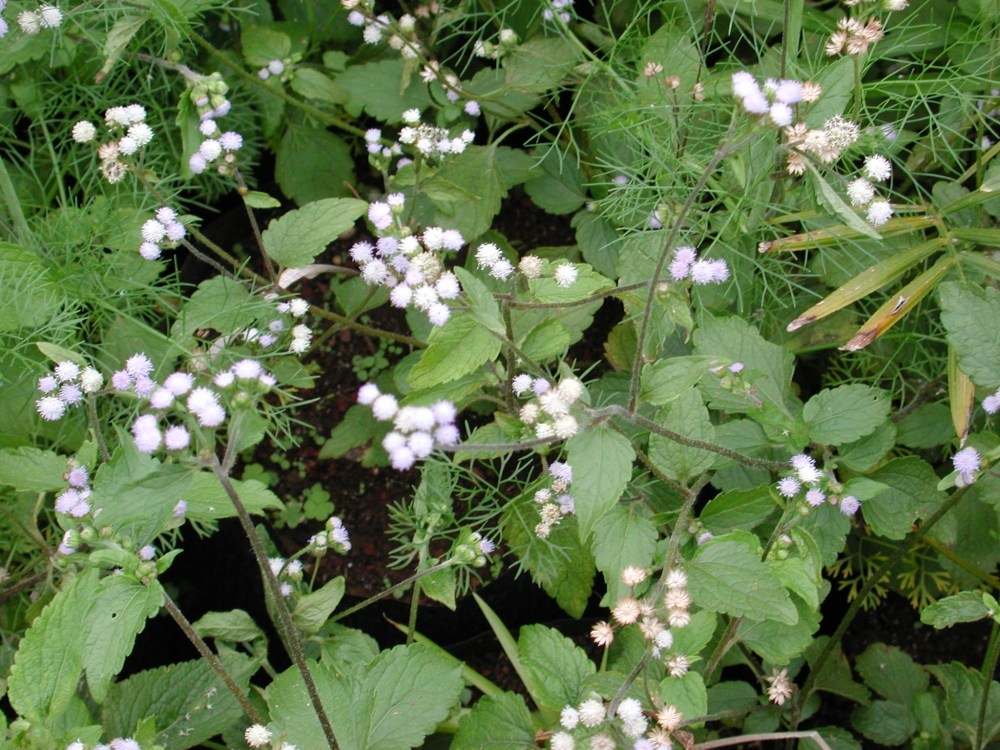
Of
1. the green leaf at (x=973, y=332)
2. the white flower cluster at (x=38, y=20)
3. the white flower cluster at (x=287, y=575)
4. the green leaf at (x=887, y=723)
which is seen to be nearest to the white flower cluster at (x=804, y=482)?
the green leaf at (x=973, y=332)

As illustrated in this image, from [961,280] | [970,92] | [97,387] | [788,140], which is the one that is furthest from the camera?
[970,92]

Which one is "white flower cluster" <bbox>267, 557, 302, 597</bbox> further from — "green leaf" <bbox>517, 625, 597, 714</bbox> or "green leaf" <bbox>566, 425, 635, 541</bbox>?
"green leaf" <bbox>566, 425, 635, 541</bbox>

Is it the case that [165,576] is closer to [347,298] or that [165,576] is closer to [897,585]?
[347,298]

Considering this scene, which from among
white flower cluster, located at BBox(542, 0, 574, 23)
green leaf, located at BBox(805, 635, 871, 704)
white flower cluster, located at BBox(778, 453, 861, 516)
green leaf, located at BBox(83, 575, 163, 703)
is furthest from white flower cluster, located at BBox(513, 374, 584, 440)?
green leaf, located at BBox(805, 635, 871, 704)

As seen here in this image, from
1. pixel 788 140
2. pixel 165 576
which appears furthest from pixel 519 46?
pixel 165 576

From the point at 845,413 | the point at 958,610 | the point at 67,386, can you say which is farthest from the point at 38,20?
the point at 958,610

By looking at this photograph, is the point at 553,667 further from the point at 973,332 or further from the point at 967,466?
the point at 973,332
